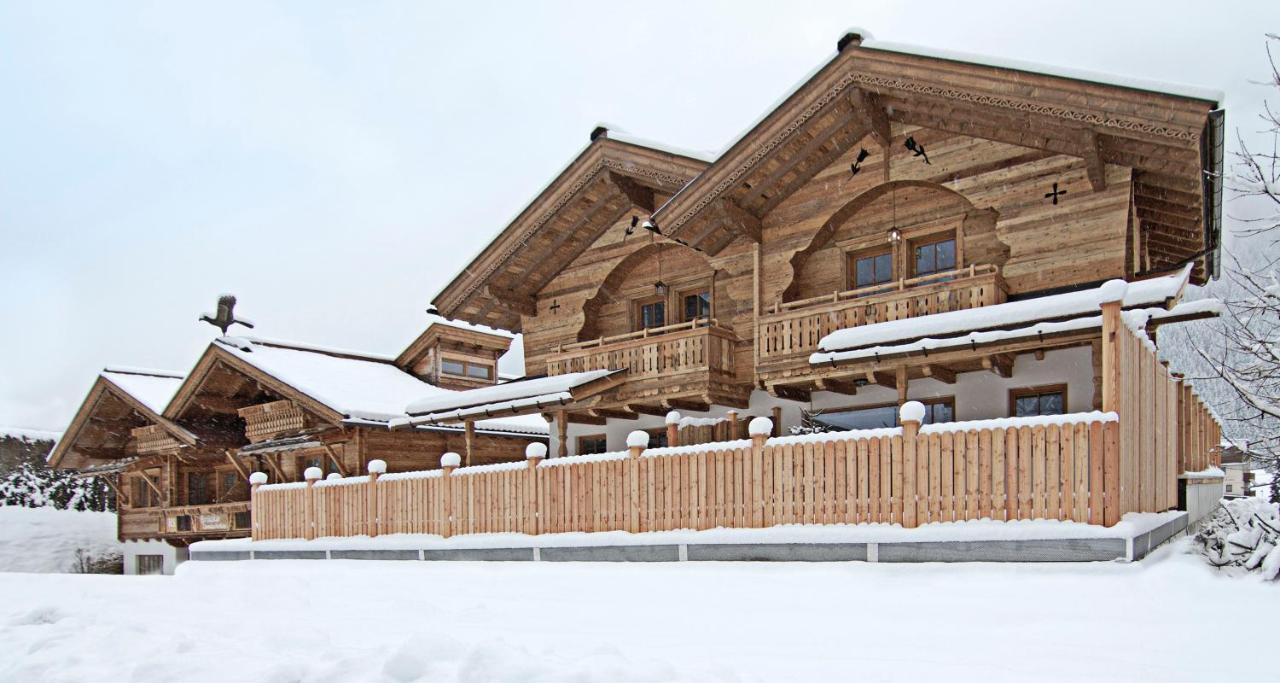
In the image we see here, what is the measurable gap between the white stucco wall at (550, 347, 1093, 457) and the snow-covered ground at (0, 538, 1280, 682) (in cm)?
384

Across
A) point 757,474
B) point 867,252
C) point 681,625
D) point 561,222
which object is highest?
point 561,222

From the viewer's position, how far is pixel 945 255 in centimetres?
1498

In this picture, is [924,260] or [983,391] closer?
[983,391]

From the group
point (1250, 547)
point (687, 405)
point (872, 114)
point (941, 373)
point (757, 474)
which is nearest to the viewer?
point (1250, 547)

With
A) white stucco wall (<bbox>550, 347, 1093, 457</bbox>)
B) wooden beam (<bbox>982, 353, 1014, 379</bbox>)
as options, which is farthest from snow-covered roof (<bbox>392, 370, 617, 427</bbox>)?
wooden beam (<bbox>982, 353, 1014, 379</bbox>)

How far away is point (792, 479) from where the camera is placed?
10.8 meters

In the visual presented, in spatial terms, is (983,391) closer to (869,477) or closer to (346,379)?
(869,477)

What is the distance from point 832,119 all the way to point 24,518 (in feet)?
102

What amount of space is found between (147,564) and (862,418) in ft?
80.5

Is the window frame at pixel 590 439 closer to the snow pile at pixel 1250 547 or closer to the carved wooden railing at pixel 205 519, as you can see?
the carved wooden railing at pixel 205 519

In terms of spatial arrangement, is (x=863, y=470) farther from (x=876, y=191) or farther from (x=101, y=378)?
(x=101, y=378)

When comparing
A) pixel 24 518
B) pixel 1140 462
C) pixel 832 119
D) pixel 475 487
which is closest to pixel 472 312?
pixel 475 487

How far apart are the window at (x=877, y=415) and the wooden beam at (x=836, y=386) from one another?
496mm

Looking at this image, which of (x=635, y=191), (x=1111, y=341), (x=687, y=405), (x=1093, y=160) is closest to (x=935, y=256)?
(x=1093, y=160)
